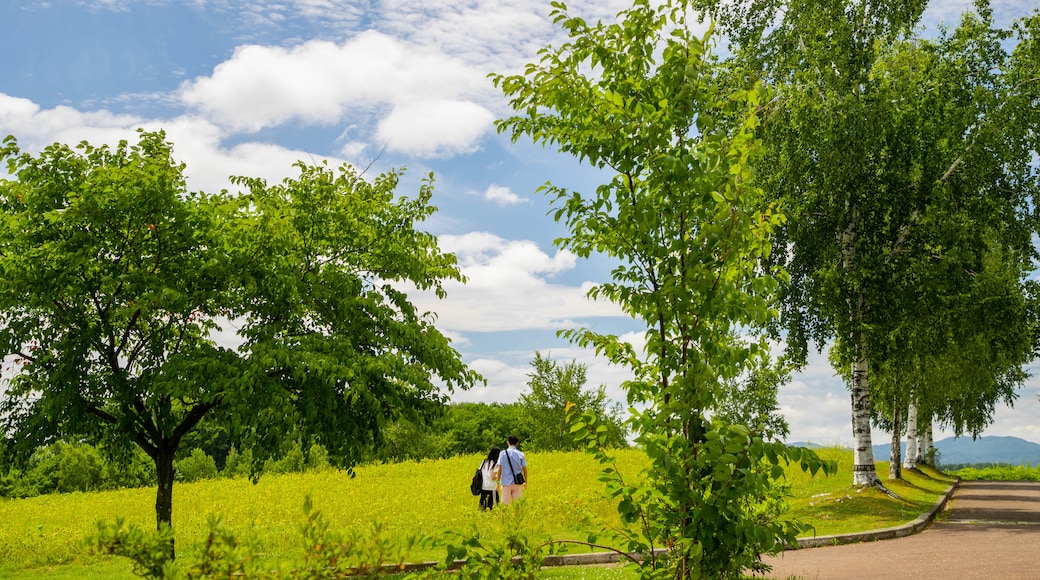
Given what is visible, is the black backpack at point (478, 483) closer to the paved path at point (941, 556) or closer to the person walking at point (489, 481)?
the person walking at point (489, 481)

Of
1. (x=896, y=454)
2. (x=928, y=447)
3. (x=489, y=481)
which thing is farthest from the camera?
(x=928, y=447)

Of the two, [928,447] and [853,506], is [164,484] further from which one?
[928,447]

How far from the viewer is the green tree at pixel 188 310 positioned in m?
11.3

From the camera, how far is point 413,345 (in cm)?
1292

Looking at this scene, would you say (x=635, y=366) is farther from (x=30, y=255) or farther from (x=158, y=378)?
(x=30, y=255)

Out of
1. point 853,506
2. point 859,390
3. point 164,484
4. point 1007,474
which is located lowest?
point 1007,474

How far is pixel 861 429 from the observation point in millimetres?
21359

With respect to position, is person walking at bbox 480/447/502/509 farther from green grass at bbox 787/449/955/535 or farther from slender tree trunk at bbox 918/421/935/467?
slender tree trunk at bbox 918/421/935/467

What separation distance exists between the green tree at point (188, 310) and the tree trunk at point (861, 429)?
42.0ft

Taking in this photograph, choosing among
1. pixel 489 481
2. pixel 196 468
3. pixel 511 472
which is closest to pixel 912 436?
pixel 489 481

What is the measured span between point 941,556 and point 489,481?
844 centimetres

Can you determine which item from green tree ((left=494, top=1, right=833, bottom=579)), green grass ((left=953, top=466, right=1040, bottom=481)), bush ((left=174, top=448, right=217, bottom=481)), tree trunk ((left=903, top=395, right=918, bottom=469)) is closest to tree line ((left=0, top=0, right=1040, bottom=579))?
green tree ((left=494, top=1, right=833, bottom=579))

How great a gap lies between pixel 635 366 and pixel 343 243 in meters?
8.85

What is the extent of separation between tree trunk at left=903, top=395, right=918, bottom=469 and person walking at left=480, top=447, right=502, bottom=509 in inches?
853
